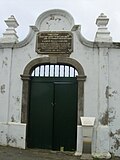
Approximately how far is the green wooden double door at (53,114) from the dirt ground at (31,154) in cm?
46

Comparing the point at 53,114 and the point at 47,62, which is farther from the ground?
the point at 47,62

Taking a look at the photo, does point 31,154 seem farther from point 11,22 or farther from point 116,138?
point 11,22

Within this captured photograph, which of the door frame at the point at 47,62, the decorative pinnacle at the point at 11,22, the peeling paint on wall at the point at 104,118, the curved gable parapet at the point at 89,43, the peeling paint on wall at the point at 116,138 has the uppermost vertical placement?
the decorative pinnacle at the point at 11,22

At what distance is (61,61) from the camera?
35.1 ft

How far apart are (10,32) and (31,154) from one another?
14.9 ft

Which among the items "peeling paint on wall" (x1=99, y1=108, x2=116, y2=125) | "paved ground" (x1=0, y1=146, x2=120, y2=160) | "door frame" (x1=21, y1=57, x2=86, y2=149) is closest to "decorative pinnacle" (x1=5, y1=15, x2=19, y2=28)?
"door frame" (x1=21, y1=57, x2=86, y2=149)

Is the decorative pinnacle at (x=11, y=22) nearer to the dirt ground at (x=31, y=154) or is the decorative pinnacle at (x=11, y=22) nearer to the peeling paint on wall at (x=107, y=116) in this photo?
the dirt ground at (x=31, y=154)

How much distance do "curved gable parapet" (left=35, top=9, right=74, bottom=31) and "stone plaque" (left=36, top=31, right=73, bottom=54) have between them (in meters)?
0.23

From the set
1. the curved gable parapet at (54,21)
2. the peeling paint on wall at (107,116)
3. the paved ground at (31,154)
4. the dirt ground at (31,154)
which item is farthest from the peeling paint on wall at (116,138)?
the curved gable parapet at (54,21)

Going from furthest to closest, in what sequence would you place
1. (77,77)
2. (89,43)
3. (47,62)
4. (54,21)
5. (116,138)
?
(54,21) → (47,62) → (89,43) → (77,77) → (116,138)

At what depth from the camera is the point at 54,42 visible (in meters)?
10.9

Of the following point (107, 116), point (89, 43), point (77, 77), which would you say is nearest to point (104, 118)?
point (107, 116)

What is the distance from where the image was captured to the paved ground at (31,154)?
9050 mm

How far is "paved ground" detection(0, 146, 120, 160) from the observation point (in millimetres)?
9050
